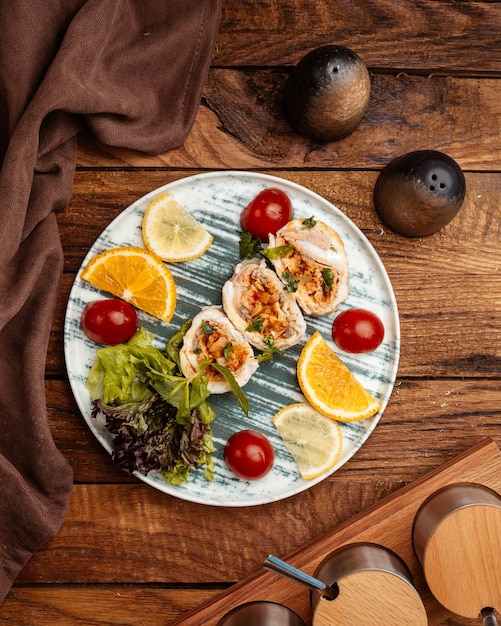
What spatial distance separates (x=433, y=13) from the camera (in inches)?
84.8

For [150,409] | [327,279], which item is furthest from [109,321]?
[327,279]

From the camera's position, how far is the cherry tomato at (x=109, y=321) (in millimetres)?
1924

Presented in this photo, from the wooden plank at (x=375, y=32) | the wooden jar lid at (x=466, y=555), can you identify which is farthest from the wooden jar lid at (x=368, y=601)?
the wooden plank at (x=375, y=32)

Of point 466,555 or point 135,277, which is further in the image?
point 135,277

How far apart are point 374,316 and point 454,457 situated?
0.51m

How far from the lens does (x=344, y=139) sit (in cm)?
212

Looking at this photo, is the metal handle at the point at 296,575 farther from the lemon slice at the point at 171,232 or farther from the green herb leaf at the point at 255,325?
the lemon slice at the point at 171,232

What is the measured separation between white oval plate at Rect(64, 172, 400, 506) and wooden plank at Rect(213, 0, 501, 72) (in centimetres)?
44

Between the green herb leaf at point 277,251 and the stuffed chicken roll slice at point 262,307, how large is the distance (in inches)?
1.4

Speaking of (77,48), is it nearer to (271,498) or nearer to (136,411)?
(136,411)

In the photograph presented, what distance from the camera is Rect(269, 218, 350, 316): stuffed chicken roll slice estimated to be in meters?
1.98

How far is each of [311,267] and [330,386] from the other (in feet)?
1.19

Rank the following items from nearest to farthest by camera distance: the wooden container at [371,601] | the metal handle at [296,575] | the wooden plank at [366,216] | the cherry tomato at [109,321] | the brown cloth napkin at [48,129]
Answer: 1. the metal handle at [296,575]
2. the wooden container at [371,601]
3. the brown cloth napkin at [48,129]
4. the cherry tomato at [109,321]
5. the wooden plank at [366,216]

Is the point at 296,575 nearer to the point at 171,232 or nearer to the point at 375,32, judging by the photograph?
the point at 171,232
